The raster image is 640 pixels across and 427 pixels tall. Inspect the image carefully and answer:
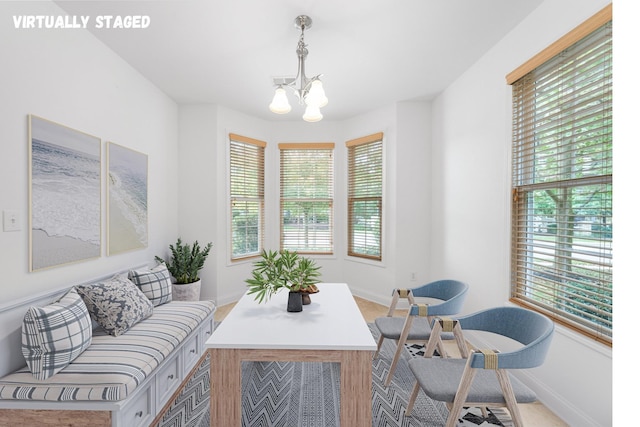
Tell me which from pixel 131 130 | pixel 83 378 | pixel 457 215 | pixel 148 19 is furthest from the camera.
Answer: pixel 457 215

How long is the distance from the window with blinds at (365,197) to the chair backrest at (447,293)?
1531mm

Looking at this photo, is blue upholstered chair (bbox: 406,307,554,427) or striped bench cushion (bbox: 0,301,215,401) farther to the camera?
striped bench cushion (bbox: 0,301,215,401)

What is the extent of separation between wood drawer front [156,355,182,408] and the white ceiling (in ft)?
8.13

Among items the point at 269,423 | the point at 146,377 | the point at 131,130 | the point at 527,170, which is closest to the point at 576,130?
the point at 527,170

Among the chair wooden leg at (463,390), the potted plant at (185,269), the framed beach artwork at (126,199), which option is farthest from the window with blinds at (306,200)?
the chair wooden leg at (463,390)

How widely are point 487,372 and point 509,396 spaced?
23 cm

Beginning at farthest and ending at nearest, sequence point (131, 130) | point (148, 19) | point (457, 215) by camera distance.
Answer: point (457, 215), point (131, 130), point (148, 19)

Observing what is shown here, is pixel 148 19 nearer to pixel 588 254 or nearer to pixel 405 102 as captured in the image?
pixel 405 102

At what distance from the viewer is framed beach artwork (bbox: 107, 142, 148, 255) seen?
2742 mm

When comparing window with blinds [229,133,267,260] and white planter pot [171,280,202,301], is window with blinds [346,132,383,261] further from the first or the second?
white planter pot [171,280,202,301]

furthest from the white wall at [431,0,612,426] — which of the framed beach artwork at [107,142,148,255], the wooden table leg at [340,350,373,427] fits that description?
the framed beach artwork at [107,142,148,255]

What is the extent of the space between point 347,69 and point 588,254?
2.49 m

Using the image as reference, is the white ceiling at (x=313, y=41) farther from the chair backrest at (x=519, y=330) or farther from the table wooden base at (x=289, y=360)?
the table wooden base at (x=289, y=360)

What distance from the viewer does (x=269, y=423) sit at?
1.93 m
